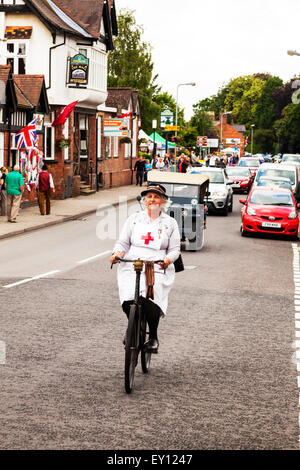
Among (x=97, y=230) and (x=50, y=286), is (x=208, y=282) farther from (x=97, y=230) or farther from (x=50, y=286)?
(x=97, y=230)

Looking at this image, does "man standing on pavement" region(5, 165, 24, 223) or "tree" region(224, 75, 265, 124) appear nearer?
"man standing on pavement" region(5, 165, 24, 223)

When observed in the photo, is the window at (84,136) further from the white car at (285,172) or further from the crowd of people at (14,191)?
the crowd of people at (14,191)

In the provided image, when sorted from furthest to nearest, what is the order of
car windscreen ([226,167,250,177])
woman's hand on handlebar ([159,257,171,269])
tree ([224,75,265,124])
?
tree ([224,75,265,124])
car windscreen ([226,167,250,177])
woman's hand on handlebar ([159,257,171,269])

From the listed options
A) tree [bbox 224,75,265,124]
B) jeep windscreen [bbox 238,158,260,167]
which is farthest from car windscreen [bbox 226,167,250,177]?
tree [bbox 224,75,265,124]

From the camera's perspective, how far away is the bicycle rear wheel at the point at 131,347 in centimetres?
691

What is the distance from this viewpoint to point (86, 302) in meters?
12.1

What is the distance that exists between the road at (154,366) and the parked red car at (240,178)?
29364 millimetres

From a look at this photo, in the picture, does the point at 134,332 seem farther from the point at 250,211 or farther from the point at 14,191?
the point at 14,191

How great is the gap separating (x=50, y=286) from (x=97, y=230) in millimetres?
11544

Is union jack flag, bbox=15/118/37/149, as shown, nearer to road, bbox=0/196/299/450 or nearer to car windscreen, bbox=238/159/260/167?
road, bbox=0/196/299/450

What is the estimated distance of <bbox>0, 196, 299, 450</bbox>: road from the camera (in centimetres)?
596

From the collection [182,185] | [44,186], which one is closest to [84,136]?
[44,186]

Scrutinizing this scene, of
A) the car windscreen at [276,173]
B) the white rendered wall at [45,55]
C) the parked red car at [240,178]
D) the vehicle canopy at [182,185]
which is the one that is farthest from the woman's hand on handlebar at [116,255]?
the parked red car at [240,178]

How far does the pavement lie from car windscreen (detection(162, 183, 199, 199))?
4889 mm
